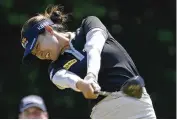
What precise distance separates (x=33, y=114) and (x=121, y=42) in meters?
2.26

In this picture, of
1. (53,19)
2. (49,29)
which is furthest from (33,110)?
(49,29)

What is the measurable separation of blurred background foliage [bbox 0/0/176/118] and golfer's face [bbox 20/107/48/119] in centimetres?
195

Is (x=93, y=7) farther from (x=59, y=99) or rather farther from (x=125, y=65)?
(x=125, y=65)

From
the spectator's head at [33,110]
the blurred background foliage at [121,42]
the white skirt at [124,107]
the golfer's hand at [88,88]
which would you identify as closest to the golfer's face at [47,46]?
the white skirt at [124,107]

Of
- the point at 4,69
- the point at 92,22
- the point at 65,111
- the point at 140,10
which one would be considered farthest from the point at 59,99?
the point at 92,22

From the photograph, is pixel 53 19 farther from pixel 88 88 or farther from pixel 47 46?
pixel 88 88

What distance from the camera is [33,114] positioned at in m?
5.62

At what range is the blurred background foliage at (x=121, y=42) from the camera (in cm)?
759

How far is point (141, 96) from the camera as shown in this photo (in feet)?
13.7

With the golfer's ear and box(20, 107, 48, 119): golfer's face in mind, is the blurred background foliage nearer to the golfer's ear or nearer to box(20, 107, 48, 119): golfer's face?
box(20, 107, 48, 119): golfer's face

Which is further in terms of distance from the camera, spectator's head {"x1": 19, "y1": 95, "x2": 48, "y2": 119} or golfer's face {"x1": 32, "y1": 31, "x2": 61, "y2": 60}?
spectator's head {"x1": 19, "y1": 95, "x2": 48, "y2": 119}

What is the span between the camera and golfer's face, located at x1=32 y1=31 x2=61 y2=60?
14.1 ft

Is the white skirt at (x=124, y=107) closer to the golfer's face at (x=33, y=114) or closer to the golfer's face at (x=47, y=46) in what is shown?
the golfer's face at (x=47, y=46)

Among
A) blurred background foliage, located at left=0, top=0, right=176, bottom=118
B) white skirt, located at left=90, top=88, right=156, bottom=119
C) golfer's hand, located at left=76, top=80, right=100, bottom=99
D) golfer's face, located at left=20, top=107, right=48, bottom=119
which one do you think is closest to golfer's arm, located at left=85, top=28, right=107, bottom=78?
golfer's hand, located at left=76, top=80, right=100, bottom=99
